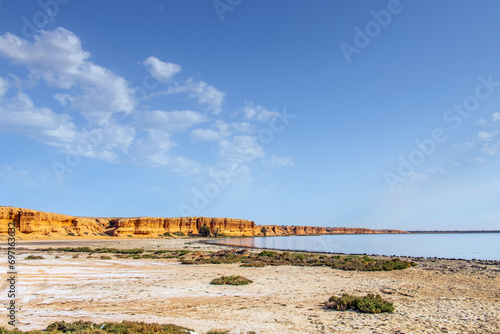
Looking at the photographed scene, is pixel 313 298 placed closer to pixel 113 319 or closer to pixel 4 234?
pixel 113 319

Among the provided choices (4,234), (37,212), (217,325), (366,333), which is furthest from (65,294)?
(37,212)

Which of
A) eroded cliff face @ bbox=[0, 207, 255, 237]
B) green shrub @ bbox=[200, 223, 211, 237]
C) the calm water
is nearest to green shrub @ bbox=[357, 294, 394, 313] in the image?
the calm water

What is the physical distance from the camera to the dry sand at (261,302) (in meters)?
8.30

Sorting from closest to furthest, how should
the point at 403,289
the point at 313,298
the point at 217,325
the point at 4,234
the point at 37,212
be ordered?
the point at 217,325 → the point at 313,298 → the point at 403,289 → the point at 4,234 → the point at 37,212

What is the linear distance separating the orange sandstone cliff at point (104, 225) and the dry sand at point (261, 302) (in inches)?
1342

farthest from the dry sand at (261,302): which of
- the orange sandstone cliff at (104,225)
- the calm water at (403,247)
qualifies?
the orange sandstone cliff at (104,225)

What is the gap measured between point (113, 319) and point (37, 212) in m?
77.1

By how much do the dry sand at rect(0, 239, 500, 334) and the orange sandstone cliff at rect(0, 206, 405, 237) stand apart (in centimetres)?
3410

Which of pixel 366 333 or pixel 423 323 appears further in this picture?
pixel 423 323

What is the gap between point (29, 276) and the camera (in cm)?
1645

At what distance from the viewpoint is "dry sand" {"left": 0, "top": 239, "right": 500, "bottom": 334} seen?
8297 mm

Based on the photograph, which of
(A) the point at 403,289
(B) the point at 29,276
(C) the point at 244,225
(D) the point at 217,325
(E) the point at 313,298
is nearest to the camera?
(D) the point at 217,325

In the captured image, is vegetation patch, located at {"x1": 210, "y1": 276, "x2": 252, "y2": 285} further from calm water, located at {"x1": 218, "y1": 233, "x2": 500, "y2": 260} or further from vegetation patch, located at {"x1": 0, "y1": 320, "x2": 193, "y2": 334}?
calm water, located at {"x1": 218, "y1": 233, "x2": 500, "y2": 260}

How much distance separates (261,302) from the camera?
1104 centimetres
